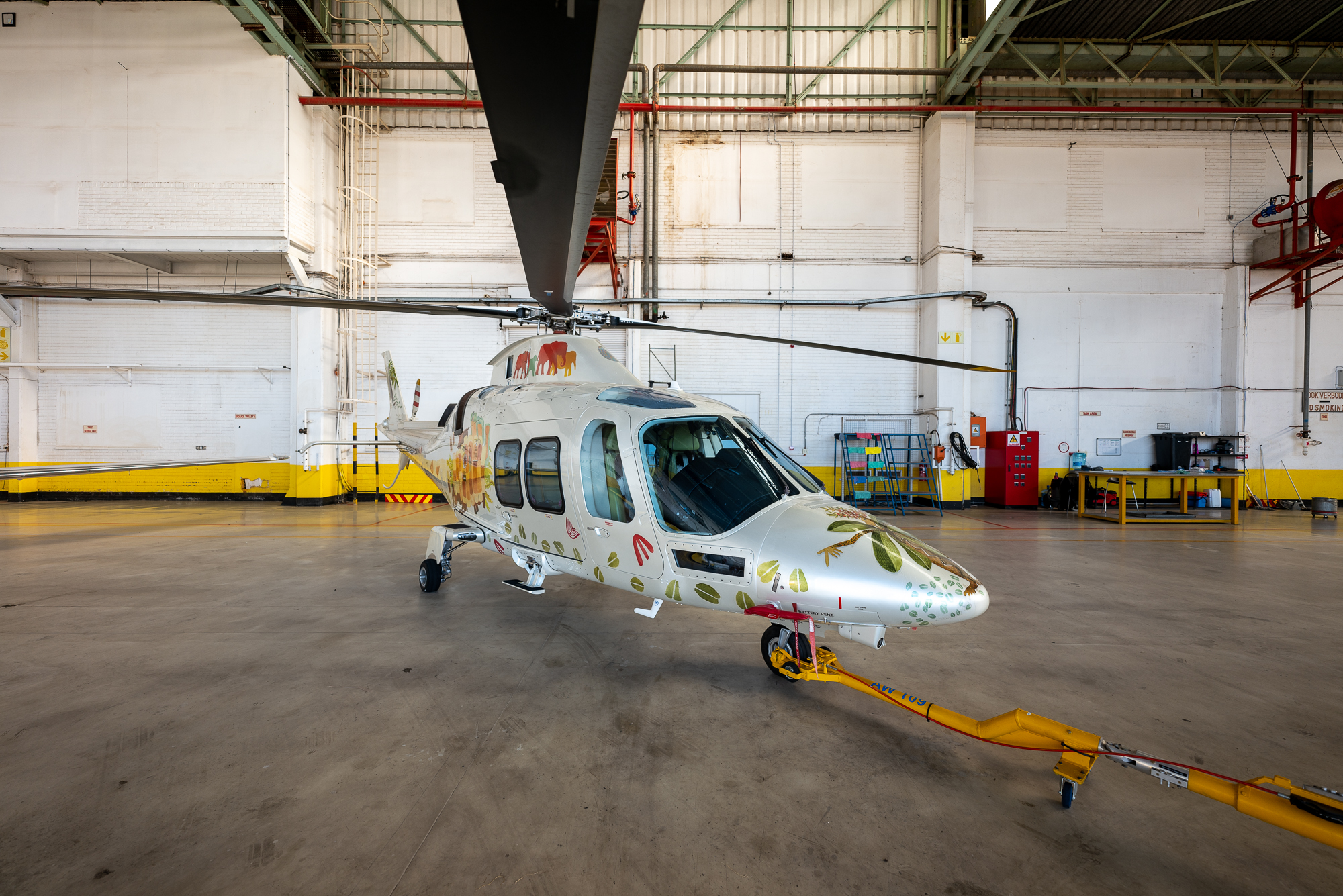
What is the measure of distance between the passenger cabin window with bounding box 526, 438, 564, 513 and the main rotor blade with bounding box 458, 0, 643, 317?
1702mm

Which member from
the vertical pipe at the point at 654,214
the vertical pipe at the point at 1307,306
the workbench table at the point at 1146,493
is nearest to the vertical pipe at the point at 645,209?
the vertical pipe at the point at 654,214

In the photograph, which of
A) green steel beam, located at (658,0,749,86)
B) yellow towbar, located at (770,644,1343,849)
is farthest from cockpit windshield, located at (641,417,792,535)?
green steel beam, located at (658,0,749,86)

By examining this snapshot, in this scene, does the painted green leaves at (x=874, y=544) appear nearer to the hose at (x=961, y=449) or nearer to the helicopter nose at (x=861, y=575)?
the helicopter nose at (x=861, y=575)

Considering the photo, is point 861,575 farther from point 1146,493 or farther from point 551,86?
point 1146,493

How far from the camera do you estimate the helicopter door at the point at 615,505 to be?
3.30 metres

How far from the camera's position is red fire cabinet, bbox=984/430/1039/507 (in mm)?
12289

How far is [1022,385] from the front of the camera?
42.5 feet

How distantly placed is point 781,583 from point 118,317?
17.6 m

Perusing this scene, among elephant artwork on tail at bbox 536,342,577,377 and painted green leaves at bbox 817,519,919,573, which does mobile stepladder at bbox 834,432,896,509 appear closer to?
elephant artwork on tail at bbox 536,342,577,377

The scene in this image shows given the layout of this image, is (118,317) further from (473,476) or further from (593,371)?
(593,371)

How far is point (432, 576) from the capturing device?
5.37 m

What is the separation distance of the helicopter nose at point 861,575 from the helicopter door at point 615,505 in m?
0.79

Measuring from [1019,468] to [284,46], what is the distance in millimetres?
18206

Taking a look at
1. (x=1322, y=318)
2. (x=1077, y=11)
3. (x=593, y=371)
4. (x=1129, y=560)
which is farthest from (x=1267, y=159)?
(x=593, y=371)
